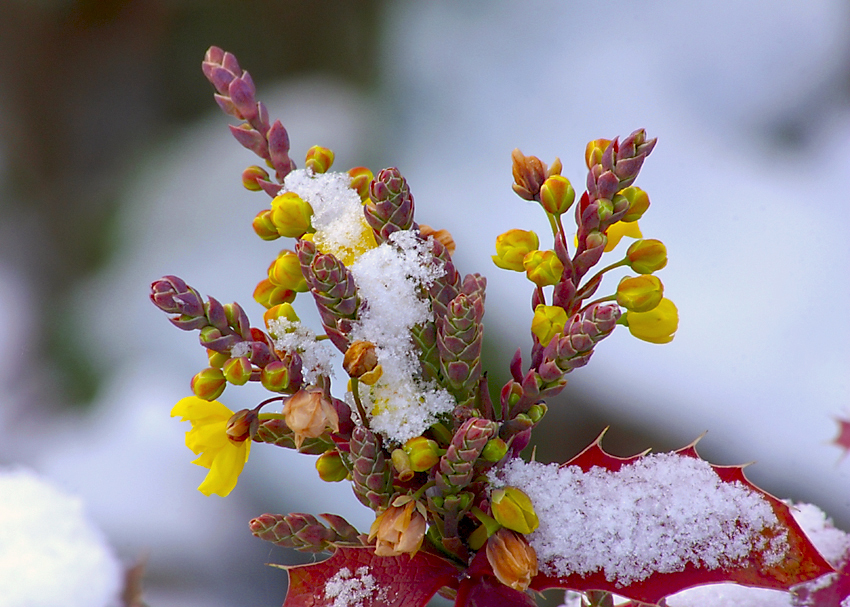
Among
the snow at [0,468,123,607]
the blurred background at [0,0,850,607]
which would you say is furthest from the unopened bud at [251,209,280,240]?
the blurred background at [0,0,850,607]

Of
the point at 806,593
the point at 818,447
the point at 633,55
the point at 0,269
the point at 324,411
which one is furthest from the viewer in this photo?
the point at 0,269

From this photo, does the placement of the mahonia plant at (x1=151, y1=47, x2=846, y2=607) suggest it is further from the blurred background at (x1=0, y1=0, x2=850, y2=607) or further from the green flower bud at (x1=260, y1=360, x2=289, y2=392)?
the blurred background at (x1=0, y1=0, x2=850, y2=607)

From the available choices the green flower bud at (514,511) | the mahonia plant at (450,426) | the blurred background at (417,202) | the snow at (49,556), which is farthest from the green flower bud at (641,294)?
the blurred background at (417,202)

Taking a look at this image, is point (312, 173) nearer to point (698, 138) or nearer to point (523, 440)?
point (523, 440)

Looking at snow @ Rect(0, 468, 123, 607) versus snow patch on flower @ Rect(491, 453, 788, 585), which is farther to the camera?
snow @ Rect(0, 468, 123, 607)

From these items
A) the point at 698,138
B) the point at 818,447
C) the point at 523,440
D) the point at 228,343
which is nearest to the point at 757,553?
the point at 523,440

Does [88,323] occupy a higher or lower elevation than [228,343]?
lower

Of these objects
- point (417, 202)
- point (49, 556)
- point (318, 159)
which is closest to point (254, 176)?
point (318, 159)

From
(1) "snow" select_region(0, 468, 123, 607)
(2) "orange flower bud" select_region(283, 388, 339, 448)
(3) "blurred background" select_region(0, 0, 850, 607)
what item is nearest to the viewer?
(2) "orange flower bud" select_region(283, 388, 339, 448)
